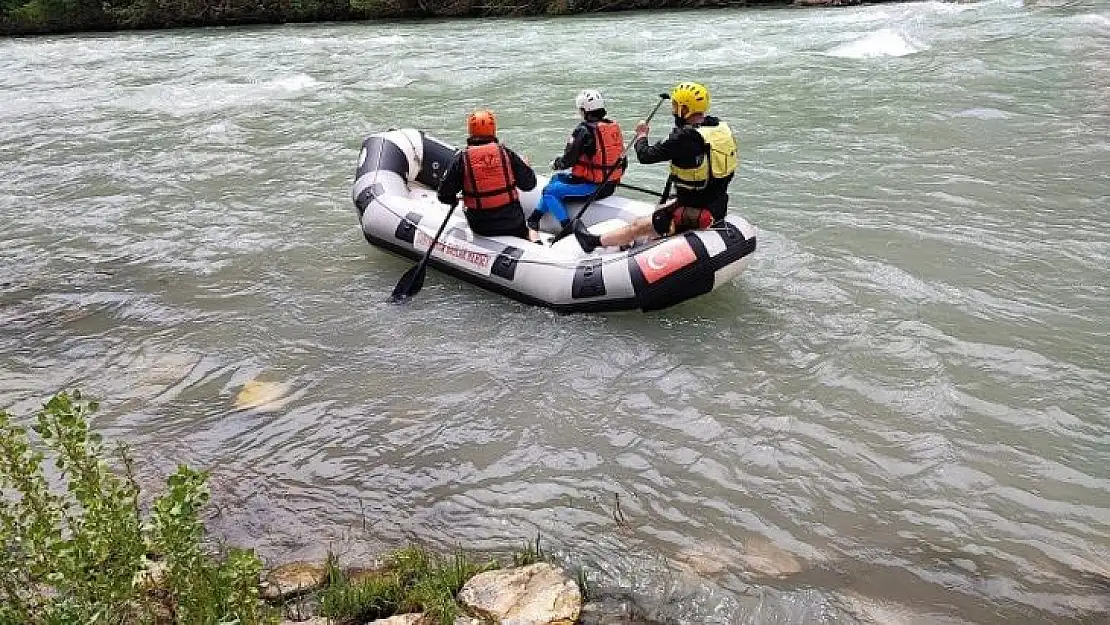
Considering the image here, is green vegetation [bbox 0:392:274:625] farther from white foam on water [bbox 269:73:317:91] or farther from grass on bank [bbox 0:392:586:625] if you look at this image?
white foam on water [bbox 269:73:317:91]

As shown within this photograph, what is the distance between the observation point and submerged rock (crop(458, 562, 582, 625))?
2.95 m

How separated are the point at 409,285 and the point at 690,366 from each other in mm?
2082

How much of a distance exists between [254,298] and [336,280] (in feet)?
1.89

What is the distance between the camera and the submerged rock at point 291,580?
3.14m

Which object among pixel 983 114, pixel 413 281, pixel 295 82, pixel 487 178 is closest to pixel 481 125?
pixel 487 178

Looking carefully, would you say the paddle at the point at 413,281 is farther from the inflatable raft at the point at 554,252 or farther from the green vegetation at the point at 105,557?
the green vegetation at the point at 105,557

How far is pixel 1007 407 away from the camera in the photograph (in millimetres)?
4285

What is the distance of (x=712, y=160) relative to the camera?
5.37m

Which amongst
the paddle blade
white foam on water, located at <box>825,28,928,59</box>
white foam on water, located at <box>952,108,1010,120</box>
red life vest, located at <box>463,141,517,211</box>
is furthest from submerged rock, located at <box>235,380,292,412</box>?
white foam on water, located at <box>825,28,928,59</box>

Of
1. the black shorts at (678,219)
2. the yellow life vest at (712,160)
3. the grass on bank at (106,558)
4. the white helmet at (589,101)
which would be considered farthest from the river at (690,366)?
the white helmet at (589,101)

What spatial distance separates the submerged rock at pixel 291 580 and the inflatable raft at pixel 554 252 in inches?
102

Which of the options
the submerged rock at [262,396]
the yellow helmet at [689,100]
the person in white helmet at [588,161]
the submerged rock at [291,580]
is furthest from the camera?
the person in white helmet at [588,161]

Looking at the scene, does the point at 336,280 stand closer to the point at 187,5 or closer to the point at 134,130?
the point at 134,130

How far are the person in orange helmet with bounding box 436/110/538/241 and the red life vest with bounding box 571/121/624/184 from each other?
0.41m
